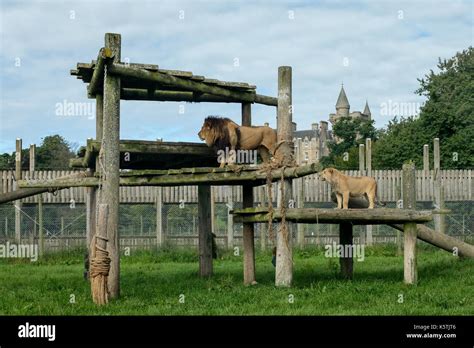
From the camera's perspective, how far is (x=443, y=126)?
145 feet

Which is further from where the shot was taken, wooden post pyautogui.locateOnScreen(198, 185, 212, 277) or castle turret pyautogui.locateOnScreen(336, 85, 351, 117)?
castle turret pyautogui.locateOnScreen(336, 85, 351, 117)

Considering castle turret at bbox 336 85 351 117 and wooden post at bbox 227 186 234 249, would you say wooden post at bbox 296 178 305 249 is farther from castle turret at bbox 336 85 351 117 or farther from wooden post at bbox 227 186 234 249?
castle turret at bbox 336 85 351 117

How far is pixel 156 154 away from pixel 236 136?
181cm

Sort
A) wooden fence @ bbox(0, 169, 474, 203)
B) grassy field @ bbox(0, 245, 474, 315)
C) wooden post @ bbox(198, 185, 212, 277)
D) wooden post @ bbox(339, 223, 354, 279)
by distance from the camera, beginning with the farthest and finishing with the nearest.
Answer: wooden fence @ bbox(0, 169, 474, 203), wooden post @ bbox(198, 185, 212, 277), wooden post @ bbox(339, 223, 354, 279), grassy field @ bbox(0, 245, 474, 315)

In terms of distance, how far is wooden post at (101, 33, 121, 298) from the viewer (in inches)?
475

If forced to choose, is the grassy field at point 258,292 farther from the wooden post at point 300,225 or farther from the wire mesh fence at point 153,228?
the wire mesh fence at point 153,228

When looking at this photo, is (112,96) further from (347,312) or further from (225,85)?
(347,312)

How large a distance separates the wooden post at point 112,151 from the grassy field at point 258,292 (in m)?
0.52

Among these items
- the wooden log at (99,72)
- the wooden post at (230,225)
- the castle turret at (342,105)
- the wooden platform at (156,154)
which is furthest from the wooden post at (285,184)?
the castle turret at (342,105)

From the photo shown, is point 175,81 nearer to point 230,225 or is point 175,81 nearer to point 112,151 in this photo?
point 112,151

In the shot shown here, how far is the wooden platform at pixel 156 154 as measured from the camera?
1386 cm

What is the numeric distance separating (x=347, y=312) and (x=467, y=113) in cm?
3910

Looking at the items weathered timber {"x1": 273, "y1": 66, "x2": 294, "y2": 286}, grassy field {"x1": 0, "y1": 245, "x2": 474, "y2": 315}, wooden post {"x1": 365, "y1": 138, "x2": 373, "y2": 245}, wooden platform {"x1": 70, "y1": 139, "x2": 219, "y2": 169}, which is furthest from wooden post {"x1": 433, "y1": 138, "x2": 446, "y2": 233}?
weathered timber {"x1": 273, "y1": 66, "x2": 294, "y2": 286}

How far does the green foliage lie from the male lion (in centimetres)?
2476
